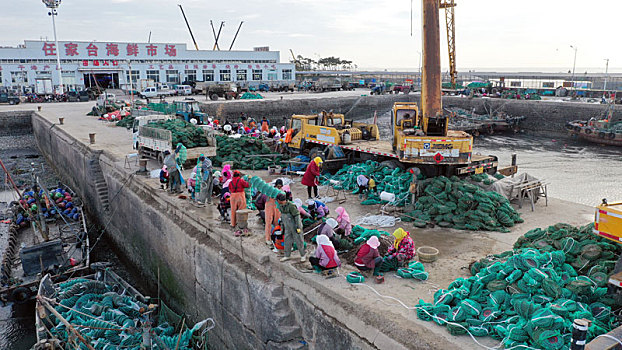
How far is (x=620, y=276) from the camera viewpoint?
18.3 ft

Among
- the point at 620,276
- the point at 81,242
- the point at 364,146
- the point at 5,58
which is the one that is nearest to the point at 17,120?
the point at 5,58

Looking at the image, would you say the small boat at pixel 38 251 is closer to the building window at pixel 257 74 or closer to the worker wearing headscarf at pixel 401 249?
the worker wearing headscarf at pixel 401 249

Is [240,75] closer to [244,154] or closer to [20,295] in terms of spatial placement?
[244,154]

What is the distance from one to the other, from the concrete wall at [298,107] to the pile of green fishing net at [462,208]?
25.6 m

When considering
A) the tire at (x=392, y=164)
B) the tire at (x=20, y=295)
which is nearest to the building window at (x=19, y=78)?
the tire at (x=20, y=295)

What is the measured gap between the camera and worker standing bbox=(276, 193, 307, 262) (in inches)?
284

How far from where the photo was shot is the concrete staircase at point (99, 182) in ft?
55.0

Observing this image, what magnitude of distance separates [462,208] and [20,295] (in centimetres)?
1078

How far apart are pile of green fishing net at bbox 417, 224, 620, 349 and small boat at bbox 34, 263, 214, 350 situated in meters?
4.47

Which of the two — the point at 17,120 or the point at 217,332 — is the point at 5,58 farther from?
the point at 217,332

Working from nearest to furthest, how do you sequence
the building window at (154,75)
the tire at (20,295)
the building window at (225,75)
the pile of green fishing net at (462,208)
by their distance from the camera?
the pile of green fishing net at (462,208) → the tire at (20,295) → the building window at (154,75) → the building window at (225,75)

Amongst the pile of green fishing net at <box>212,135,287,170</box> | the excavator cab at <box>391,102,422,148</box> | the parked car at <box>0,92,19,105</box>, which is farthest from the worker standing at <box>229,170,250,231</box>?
the parked car at <box>0,92,19,105</box>

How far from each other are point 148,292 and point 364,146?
7.72 metres

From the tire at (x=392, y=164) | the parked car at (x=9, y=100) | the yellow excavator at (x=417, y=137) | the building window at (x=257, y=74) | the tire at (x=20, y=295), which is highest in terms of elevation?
the building window at (x=257, y=74)
